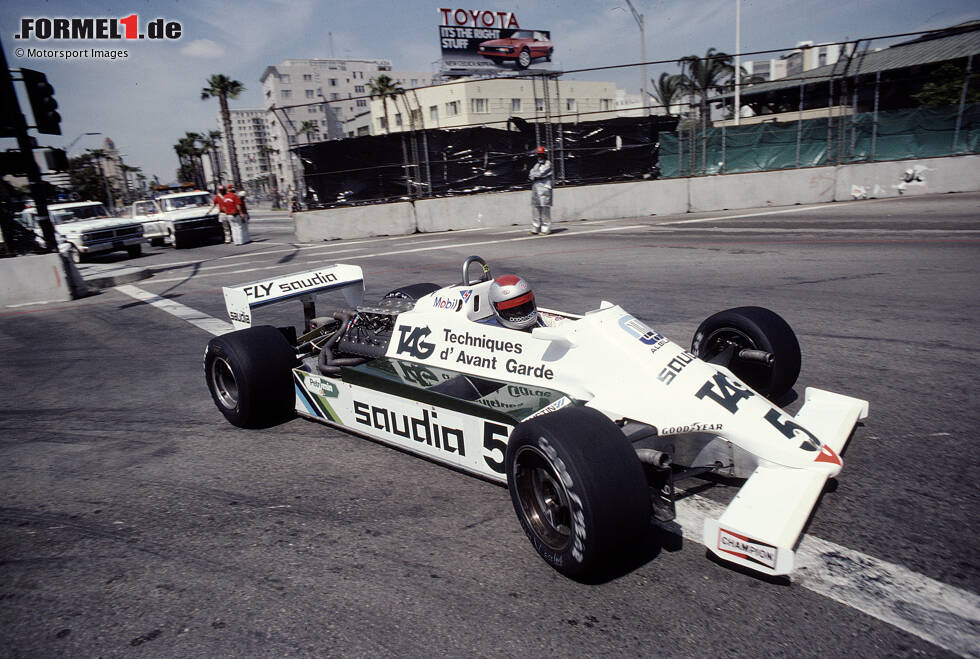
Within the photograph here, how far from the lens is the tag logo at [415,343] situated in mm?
4478

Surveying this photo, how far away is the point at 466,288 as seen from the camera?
4.36 m

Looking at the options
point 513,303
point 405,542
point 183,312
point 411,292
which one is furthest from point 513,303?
point 183,312

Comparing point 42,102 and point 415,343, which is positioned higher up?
point 42,102

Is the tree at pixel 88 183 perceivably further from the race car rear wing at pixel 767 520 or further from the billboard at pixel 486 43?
the race car rear wing at pixel 767 520

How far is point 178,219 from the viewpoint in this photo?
68.3 feet

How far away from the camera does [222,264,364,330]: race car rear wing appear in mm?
5566

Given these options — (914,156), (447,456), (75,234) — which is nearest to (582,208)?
(914,156)

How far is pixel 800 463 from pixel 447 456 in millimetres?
1881

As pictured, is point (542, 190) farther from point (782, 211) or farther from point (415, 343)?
point (415, 343)

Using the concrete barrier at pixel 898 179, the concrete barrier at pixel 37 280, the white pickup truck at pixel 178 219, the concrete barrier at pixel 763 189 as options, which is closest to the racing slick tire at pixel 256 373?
the concrete barrier at pixel 37 280

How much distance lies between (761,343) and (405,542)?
2541 millimetres

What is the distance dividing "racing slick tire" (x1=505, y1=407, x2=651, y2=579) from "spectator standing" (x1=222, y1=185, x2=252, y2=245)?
19.1 metres

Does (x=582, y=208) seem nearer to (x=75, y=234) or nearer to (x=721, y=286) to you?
(x=721, y=286)

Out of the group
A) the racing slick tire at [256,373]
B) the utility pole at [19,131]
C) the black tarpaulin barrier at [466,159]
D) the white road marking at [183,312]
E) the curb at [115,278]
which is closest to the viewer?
the racing slick tire at [256,373]
